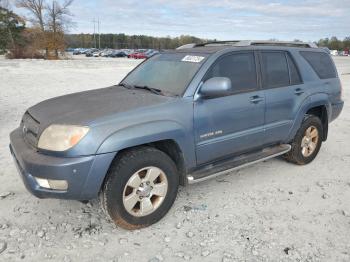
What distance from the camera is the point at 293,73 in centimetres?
477

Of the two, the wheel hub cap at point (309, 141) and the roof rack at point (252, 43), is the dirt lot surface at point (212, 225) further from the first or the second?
the roof rack at point (252, 43)

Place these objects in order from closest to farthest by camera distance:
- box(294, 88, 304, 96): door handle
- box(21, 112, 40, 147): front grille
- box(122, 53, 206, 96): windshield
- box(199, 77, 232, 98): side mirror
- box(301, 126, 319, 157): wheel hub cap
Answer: box(21, 112, 40, 147): front grille, box(199, 77, 232, 98): side mirror, box(122, 53, 206, 96): windshield, box(294, 88, 304, 96): door handle, box(301, 126, 319, 157): wheel hub cap

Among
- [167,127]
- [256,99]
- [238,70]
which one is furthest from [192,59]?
[167,127]

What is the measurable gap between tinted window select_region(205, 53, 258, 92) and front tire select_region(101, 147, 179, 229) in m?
1.17

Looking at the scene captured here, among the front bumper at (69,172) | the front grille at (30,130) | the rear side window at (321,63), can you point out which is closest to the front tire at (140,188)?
the front bumper at (69,172)

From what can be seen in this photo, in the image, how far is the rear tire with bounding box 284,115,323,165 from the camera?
4.96m

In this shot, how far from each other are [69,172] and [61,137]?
319 millimetres

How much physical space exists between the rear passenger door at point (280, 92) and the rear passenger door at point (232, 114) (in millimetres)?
155

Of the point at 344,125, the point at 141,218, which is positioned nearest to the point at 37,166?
the point at 141,218

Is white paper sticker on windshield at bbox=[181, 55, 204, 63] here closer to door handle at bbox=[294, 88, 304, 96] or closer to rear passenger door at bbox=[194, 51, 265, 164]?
rear passenger door at bbox=[194, 51, 265, 164]

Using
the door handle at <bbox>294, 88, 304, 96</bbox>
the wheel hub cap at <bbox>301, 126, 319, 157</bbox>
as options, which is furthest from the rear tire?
the door handle at <bbox>294, 88, 304, 96</bbox>

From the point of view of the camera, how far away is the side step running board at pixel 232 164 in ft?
12.0

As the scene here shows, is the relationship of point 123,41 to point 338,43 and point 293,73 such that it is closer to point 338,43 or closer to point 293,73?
point 338,43

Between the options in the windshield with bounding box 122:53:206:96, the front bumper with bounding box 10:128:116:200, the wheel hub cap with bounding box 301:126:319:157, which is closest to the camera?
the front bumper with bounding box 10:128:116:200
